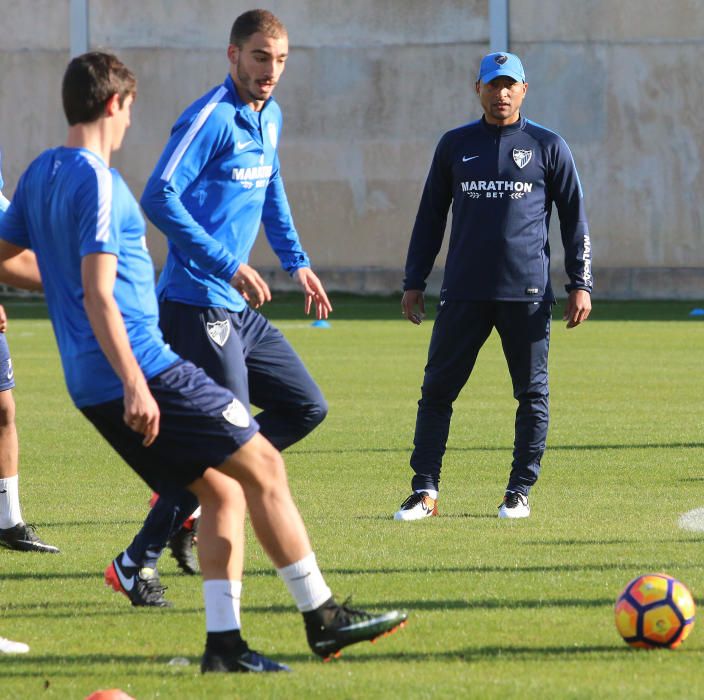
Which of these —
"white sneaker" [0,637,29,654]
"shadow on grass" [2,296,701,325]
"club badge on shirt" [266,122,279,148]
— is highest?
"club badge on shirt" [266,122,279,148]

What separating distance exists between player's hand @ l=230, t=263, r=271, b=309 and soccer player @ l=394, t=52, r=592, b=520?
250cm

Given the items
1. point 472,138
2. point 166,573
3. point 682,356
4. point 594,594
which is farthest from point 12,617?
point 682,356

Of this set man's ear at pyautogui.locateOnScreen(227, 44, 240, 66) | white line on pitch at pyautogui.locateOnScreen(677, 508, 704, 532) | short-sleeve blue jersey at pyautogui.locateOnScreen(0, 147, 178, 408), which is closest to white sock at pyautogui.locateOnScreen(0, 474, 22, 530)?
man's ear at pyautogui.locateOnScreen(227, 44, 240, 66)

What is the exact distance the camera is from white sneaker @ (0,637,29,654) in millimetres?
5250

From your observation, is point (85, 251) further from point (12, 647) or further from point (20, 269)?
point (12, 647)

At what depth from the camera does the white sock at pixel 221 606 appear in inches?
191

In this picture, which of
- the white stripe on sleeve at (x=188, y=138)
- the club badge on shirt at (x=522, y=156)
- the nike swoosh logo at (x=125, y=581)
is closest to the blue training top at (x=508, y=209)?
the club badge on shirt at (x=522, y=156)

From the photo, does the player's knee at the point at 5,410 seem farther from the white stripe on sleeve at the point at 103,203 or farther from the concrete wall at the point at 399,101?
the concrete wall at the point at 399,101

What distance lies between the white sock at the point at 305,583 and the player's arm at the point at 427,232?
3.54m

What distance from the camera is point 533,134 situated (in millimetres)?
8117

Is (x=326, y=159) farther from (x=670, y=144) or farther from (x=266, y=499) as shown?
(x=266, y=499)

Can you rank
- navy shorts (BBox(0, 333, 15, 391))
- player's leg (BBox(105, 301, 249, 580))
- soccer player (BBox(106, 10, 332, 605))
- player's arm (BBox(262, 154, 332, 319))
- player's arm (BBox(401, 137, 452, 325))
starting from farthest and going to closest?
player's arm (BBox(401, 137, 452, 325)) → navy shorts (BBox(0, 333, 15, 391)) → player's arm (BBox(262, 154, 332, 319)) → player's leg (BBox(105, 301, 249, 580)) → soccer player (BBox(106, 10, 332, 605))

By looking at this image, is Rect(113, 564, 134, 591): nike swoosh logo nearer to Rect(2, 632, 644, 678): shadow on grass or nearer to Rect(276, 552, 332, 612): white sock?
Rect(2, 632, 644, 678): shadow on grass

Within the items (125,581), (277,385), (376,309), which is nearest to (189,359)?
(277,385)
